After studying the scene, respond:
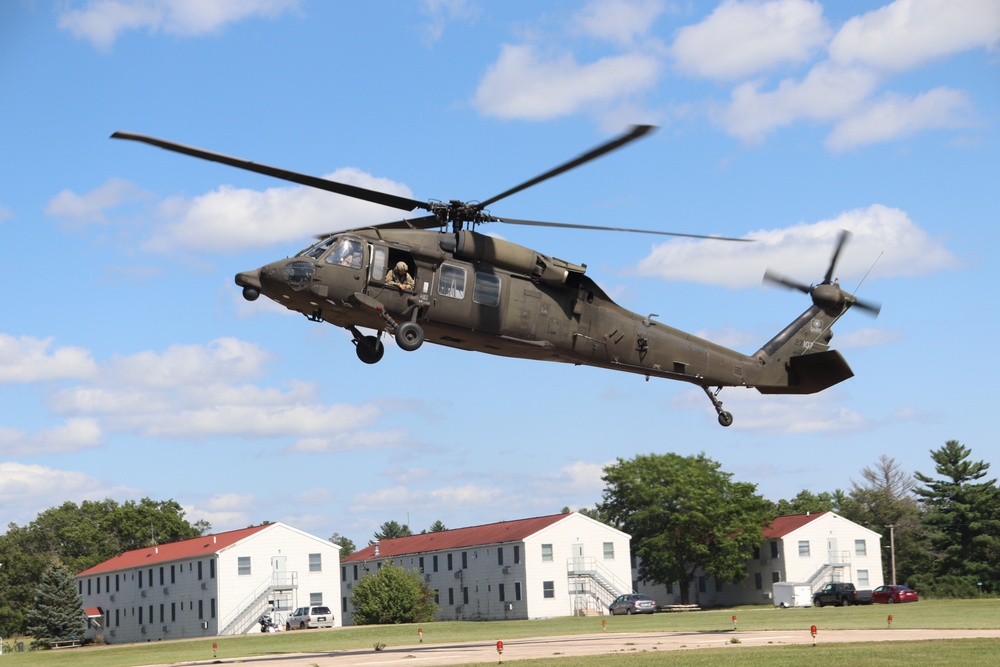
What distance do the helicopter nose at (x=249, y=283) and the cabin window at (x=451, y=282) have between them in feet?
13.2

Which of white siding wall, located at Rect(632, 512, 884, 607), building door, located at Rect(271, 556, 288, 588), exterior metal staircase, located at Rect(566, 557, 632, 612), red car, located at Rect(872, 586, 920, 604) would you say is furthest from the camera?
white siding wall, located at Rect(632, 512, 884, 607)

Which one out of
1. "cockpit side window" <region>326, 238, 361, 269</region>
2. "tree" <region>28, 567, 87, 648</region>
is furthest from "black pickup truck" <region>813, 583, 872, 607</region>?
"tree" <region>28, 567, 87, 648</region>

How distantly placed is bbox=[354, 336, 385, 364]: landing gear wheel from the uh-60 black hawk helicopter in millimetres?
23

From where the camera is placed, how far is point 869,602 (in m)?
65.4

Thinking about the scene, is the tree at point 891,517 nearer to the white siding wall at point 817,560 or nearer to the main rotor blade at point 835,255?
the white siding wall at point 817,560

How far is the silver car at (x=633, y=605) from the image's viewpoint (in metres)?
70.3

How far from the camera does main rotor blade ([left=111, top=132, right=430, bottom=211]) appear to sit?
20.8 metres

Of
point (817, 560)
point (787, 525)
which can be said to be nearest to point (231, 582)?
point (787, 525)

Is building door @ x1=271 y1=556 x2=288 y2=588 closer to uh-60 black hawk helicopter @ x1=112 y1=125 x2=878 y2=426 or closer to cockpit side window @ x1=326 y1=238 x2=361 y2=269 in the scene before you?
uh-60 black hawk helicopter @ x1=112 y1=125 x2=878 y2=426

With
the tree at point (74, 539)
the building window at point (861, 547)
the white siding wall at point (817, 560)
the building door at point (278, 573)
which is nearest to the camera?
the building door at point (278, 573)

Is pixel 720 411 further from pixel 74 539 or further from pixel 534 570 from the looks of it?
pixel 74 539

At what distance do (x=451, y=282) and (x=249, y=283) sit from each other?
4461mm

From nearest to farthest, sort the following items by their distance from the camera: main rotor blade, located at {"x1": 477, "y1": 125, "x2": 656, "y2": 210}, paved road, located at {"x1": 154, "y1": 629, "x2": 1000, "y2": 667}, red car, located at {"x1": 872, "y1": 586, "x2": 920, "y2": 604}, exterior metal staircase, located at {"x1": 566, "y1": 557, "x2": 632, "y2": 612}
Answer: main rotor blade, located at {"x1": 477, "y1": 125, "x2": 656, "y2": 210}, paved road, located at {"x1": 154, "y1": 629, "x2": 1000, "y2": 667}, red car, located at {"x1": 872, "y1": 586, "x2": 920, "y2": 604}, exterior metal staircase, located at {"x1": 566, "y1": 557, "x2": 632, "y2": 612}

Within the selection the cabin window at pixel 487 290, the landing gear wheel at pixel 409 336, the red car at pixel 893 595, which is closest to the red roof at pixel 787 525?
the red car at pixel 893 595
